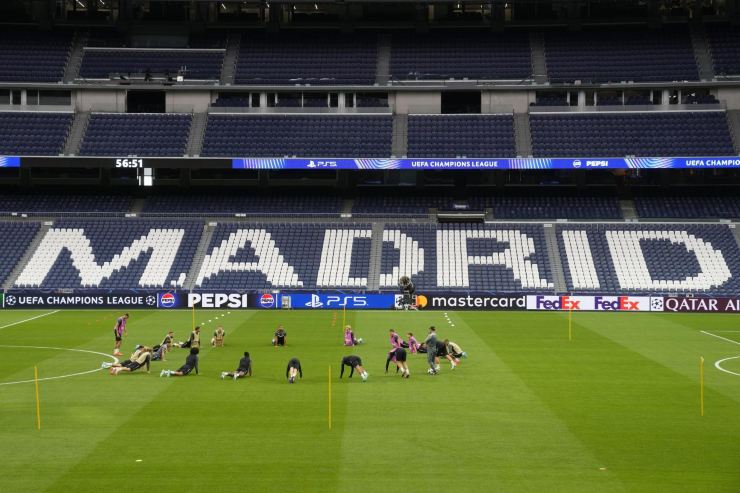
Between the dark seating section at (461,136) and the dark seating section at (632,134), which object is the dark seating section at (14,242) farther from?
the dark seating section at (632,134)

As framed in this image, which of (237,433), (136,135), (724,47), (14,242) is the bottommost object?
(237,433)

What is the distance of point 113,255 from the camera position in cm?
6419

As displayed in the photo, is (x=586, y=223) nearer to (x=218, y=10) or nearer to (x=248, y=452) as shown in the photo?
(x=218, y=10)

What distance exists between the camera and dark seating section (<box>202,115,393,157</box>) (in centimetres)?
6988

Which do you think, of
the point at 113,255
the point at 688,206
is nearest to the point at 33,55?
the point at 113,255

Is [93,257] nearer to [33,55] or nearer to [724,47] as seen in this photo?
[33,55]

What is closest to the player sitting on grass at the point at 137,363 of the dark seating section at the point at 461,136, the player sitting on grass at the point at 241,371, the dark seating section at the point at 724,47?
the player sitting on grass at the point at 241,371

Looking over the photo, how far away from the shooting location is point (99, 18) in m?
78.6

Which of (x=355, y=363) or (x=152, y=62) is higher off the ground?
(x=152, y=62)

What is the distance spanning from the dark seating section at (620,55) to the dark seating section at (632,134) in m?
3.16

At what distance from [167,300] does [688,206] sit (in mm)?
37739

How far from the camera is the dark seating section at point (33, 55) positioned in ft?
241

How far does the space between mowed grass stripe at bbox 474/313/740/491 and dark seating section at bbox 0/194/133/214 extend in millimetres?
37375

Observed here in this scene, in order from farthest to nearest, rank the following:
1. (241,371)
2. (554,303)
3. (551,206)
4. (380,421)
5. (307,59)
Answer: (307,59)
(551,206)
(554,303)
(241,371)
(380,421)
